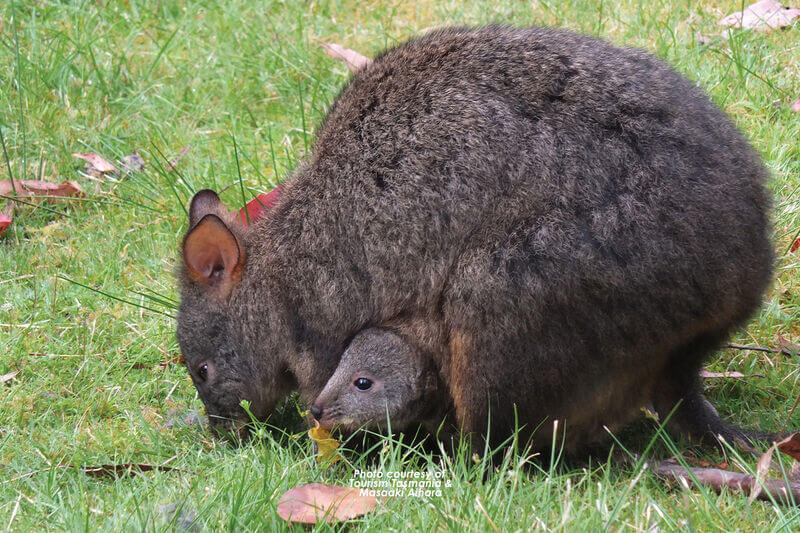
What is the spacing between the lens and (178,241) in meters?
5.88

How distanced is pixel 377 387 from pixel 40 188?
309cm

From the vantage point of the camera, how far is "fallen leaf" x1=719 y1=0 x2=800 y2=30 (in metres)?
6.63

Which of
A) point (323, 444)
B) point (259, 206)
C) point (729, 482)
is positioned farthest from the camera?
point (259, 206)

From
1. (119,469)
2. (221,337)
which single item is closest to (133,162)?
(221,337)

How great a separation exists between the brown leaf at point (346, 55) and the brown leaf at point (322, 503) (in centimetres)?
366

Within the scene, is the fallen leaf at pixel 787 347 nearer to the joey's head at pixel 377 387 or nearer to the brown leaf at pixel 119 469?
the joey's head at pixel 377 387

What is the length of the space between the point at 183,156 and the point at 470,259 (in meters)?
3.04

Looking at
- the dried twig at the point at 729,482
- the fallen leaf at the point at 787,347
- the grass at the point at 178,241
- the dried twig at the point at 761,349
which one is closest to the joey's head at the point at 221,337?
the grass at the point at 178,241

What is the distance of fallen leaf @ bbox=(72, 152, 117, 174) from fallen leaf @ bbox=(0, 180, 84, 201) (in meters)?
0.18

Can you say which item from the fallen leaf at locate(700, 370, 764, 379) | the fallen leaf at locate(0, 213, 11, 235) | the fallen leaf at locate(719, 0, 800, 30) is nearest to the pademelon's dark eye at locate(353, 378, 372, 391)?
the fallen leaf at locate(700, 370, 764, 379)

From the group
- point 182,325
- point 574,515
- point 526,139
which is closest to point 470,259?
point 526,139

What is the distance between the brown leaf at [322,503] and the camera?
3.52 meters

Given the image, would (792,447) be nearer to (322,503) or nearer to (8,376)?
(322,503)

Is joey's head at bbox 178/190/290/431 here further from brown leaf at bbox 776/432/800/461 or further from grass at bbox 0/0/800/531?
brown leaf at bbox 776/432/800/461
